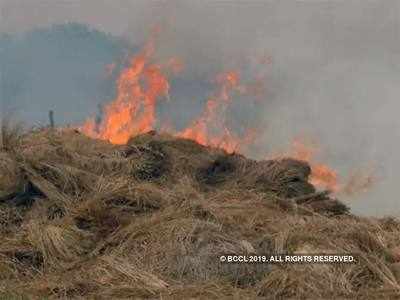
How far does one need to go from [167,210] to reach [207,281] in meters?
1.87

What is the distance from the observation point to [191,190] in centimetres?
1038

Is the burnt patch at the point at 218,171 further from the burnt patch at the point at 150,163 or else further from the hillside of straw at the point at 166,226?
the burnt patch at the point at 150,163

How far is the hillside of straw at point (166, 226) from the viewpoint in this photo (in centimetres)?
749

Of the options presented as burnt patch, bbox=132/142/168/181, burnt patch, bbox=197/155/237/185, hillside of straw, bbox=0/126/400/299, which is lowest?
hillside of straw, bbox=0/126/400/299

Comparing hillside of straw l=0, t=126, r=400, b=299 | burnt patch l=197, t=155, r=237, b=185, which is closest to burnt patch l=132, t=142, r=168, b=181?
hillside of straw l=0, t=126, r=400, b=299

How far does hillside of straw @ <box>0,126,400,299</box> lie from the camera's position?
295 inches

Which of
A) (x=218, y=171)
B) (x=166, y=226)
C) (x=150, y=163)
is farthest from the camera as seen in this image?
(x=218, y=171)

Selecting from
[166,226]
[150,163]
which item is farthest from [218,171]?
[166,226]

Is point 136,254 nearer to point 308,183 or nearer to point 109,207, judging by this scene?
point 109,207

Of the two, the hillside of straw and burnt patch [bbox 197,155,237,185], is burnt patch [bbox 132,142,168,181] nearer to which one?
the hillside of straw

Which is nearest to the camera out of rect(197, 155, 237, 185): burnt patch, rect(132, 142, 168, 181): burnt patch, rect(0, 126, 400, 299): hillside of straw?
rect(0, 126, 400, 299): hillside of straw

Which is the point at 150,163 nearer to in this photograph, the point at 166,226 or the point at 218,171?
the point at 218,171

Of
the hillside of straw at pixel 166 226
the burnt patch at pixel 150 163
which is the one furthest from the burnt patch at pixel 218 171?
the burnt patch at pixel 150 163

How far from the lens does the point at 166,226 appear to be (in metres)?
8.66
